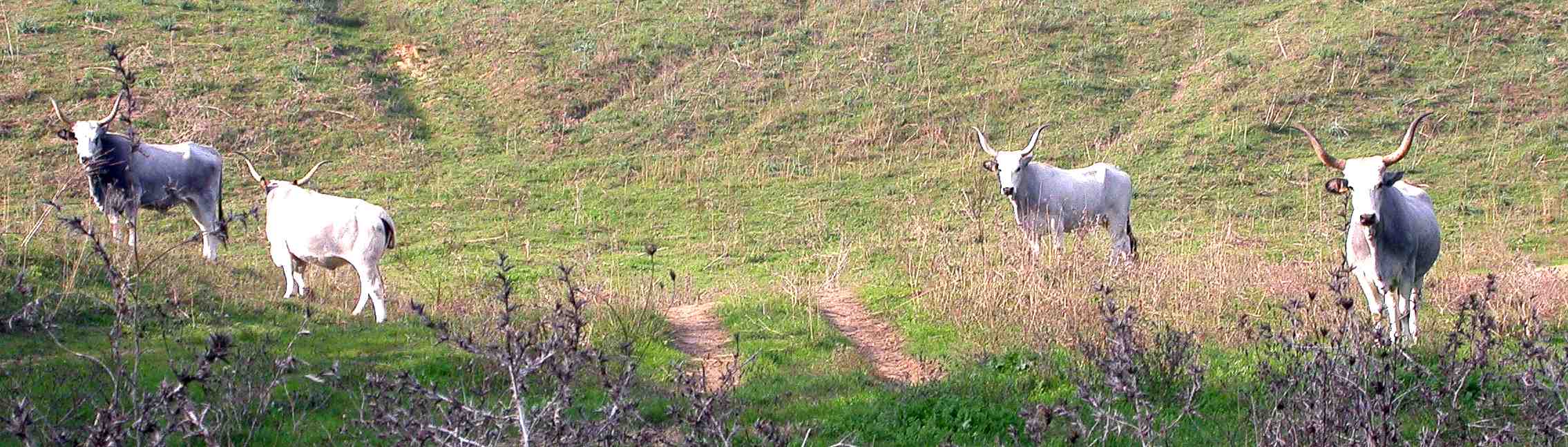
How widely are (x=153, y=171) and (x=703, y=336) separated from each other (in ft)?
25.6

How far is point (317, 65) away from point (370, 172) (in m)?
5.45

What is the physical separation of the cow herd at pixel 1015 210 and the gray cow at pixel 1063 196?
0.01 m

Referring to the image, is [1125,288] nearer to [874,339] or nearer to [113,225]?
[874,339]

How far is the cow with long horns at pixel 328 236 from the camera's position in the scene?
11.4m

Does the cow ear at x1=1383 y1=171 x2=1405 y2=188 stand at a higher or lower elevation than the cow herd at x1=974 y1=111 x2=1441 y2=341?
higher

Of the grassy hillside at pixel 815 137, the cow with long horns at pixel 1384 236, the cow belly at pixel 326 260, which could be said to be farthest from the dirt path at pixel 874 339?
the cow belly at pixel 326 260

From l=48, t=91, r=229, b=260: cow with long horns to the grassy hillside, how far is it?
0.90 m

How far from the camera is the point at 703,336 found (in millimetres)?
10688

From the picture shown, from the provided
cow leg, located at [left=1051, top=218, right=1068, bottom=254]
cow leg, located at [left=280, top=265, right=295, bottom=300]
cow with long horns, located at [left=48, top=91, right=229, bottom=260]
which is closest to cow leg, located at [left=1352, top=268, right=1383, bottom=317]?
cow leg, located at [left=1051, top=218, right=1068, bottom=254]

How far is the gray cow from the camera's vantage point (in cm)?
1515

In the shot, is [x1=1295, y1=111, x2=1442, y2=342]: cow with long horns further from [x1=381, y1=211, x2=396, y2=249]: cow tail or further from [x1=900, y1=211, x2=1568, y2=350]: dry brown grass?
[x1=381, y1=211, x2=396, y2=249]: cow tail

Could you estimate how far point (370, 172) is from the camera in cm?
2136

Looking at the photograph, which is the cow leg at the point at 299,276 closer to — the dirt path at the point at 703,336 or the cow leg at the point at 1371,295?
the dirt path at the point at 703,336

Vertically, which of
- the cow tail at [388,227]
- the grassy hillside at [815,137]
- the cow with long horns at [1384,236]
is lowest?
the grassy hillside at [815,137]
